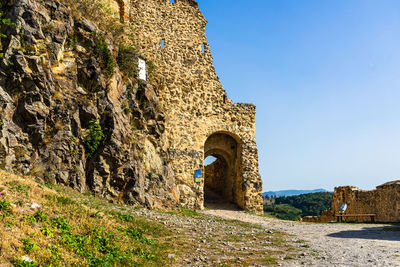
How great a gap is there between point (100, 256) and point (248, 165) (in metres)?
16.9

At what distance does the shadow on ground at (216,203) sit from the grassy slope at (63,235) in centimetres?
1363

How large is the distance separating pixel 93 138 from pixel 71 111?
1358mm

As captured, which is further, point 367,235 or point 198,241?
point 367,235

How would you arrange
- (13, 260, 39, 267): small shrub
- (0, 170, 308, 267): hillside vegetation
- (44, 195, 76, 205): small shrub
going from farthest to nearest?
(44, 195, 76, 205): small shrub, (0, 170, 308, 267): hillside vegetation, (13, 260, 39, 267): small shrub

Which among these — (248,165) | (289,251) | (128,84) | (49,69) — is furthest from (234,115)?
(289,251)

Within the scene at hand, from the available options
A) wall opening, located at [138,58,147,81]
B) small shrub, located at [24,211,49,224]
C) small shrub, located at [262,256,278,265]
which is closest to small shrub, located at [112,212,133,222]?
small shrub, located at [24,211,49,224]

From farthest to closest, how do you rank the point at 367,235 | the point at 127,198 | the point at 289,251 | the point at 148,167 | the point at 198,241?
the point at 148,167 < the point at 127,198 < the point at 367,235 < the point at 198,241 < the point at 289,251

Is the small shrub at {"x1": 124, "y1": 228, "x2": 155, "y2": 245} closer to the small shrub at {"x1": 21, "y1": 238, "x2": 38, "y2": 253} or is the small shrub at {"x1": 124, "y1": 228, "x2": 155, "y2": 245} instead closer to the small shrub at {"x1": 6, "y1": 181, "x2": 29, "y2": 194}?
the small shrub at {"x1": 6, "y1": 181, "x2": 29, "y2": 194}

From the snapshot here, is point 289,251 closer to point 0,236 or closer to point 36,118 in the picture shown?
point 0,236

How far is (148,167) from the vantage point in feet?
52.3

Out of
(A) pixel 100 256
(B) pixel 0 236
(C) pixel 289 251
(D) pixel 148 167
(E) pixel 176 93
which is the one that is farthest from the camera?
(E) pixel 176 93

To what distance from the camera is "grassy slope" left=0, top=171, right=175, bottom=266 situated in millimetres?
5125

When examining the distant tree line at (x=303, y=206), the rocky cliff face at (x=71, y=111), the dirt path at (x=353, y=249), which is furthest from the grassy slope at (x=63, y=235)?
the distant tree line at (x=303, y=206)

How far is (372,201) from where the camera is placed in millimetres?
19969
